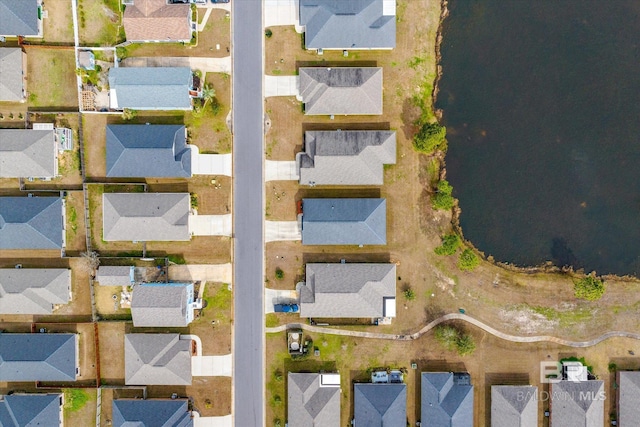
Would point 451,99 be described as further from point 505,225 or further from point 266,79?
point 266,79

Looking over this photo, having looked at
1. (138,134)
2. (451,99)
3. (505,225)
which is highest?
(451,99)

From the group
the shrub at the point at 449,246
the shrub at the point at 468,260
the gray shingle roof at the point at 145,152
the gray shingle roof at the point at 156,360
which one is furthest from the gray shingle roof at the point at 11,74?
the shrub at the point at 468,260

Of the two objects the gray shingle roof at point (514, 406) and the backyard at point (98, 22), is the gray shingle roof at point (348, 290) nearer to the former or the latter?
the gray shingle roof at point (514, 406)

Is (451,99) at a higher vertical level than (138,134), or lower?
higher

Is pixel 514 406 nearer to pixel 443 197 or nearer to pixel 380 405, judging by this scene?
pixel 380 405

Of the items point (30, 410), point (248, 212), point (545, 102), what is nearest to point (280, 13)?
point (248, 212)

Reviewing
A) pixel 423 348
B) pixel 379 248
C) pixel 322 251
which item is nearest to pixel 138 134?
pixel 322 251

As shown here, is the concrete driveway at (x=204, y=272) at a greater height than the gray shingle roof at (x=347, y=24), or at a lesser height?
lesser
